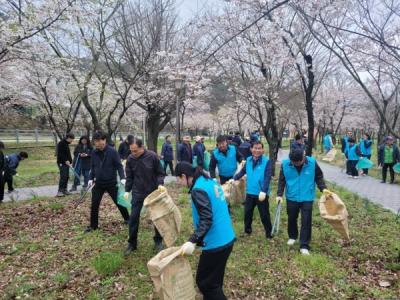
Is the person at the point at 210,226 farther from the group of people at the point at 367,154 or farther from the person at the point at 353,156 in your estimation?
the person at the point at 353,156

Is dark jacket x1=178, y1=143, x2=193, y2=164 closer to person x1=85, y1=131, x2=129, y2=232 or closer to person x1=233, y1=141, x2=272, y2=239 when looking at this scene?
person x1=85, y1=131, x2=129, y2=232

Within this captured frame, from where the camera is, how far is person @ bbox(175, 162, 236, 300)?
10.2ft

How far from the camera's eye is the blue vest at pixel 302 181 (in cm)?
528

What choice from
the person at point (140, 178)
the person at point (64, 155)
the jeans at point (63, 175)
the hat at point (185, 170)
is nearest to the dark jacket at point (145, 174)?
the person at point (140, 178)

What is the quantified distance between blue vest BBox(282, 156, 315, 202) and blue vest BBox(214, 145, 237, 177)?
211 centimetres

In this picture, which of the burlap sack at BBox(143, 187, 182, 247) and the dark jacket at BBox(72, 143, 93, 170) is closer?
the burlap sack at BBox(143, 187, 182, 247)

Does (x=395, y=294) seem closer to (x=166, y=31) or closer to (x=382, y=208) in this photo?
(x=382, y=208)

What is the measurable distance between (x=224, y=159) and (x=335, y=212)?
110 inches

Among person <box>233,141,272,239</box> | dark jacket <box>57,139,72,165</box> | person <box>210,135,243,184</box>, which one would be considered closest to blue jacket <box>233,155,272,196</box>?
person <box>233,141,272,239</box>

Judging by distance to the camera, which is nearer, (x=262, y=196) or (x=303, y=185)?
(x=303, y=185)

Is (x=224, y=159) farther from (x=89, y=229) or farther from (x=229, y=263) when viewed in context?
(x=89, y=229)

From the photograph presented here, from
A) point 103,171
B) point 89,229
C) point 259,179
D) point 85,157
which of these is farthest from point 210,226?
point 85,157

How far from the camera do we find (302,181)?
530 centimetres

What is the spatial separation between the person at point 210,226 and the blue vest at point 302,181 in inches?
91.8
